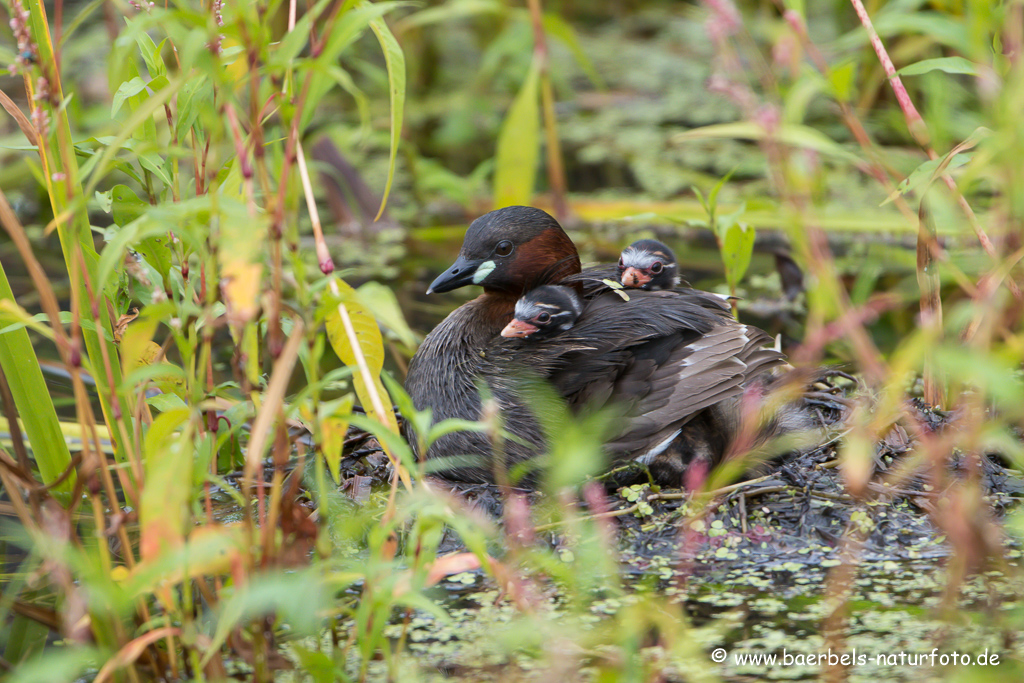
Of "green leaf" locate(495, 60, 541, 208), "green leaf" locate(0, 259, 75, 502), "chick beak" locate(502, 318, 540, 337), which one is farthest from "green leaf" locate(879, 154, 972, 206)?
"green leaf" locate(495, 60, 541, 208)

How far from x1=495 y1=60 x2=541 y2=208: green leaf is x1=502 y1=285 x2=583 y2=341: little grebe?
2236 mm

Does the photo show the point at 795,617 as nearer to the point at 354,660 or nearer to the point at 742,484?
the point at 742,484

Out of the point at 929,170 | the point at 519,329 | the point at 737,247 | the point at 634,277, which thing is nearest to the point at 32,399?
the point at 519,329

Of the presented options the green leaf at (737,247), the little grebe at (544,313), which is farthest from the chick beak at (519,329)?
the green leaf at (737,247)

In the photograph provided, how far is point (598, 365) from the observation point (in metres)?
3.19

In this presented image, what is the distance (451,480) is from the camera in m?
3.36

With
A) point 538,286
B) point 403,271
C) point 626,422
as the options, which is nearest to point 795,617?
point 626,422

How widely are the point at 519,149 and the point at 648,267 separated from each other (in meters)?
2.14

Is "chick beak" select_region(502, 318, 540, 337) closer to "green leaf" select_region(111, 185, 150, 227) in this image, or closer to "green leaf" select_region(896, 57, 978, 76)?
"green leaf" select_region(111, 185, 150, 227)

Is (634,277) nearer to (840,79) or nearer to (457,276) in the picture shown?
(457,276)

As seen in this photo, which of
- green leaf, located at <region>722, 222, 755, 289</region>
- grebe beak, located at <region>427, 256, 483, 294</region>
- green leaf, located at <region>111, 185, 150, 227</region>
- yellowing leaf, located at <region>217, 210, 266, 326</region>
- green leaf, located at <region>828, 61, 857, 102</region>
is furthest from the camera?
green leaf, located at <region>722, 222, 755, 289</region>

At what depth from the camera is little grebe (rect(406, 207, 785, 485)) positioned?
10.5ft

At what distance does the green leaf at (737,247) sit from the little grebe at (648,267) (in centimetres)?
29

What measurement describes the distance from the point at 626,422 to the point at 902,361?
1461mm
